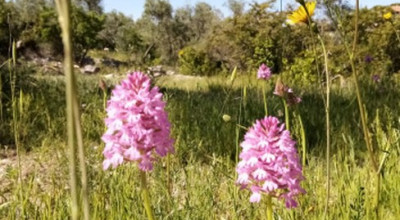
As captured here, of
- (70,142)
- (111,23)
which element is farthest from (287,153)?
(111,23)

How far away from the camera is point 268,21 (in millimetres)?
12906

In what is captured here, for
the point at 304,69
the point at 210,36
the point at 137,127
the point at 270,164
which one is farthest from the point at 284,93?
the point at 210,36

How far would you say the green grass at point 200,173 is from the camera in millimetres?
1719

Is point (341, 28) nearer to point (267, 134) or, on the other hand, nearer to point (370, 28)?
point (267, 134)

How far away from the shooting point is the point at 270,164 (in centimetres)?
94

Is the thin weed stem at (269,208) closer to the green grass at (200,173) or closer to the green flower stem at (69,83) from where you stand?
the green grass at (200,173)

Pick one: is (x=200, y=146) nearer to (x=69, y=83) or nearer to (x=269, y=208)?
(x=269, y=208)

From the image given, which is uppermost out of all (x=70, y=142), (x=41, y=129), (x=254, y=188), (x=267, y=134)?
(x=70, y=142)

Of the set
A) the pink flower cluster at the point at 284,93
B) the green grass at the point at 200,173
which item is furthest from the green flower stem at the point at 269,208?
the pink flower cluster at the point at 284,93

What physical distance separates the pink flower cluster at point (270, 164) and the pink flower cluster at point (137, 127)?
0.19 metres

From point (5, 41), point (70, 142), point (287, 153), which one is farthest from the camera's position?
point (5, 41)

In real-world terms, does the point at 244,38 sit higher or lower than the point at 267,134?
higher

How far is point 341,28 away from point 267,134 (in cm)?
40

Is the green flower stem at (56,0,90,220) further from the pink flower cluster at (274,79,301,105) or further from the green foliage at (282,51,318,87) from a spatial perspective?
the green foliage at (282,51,318,87)
